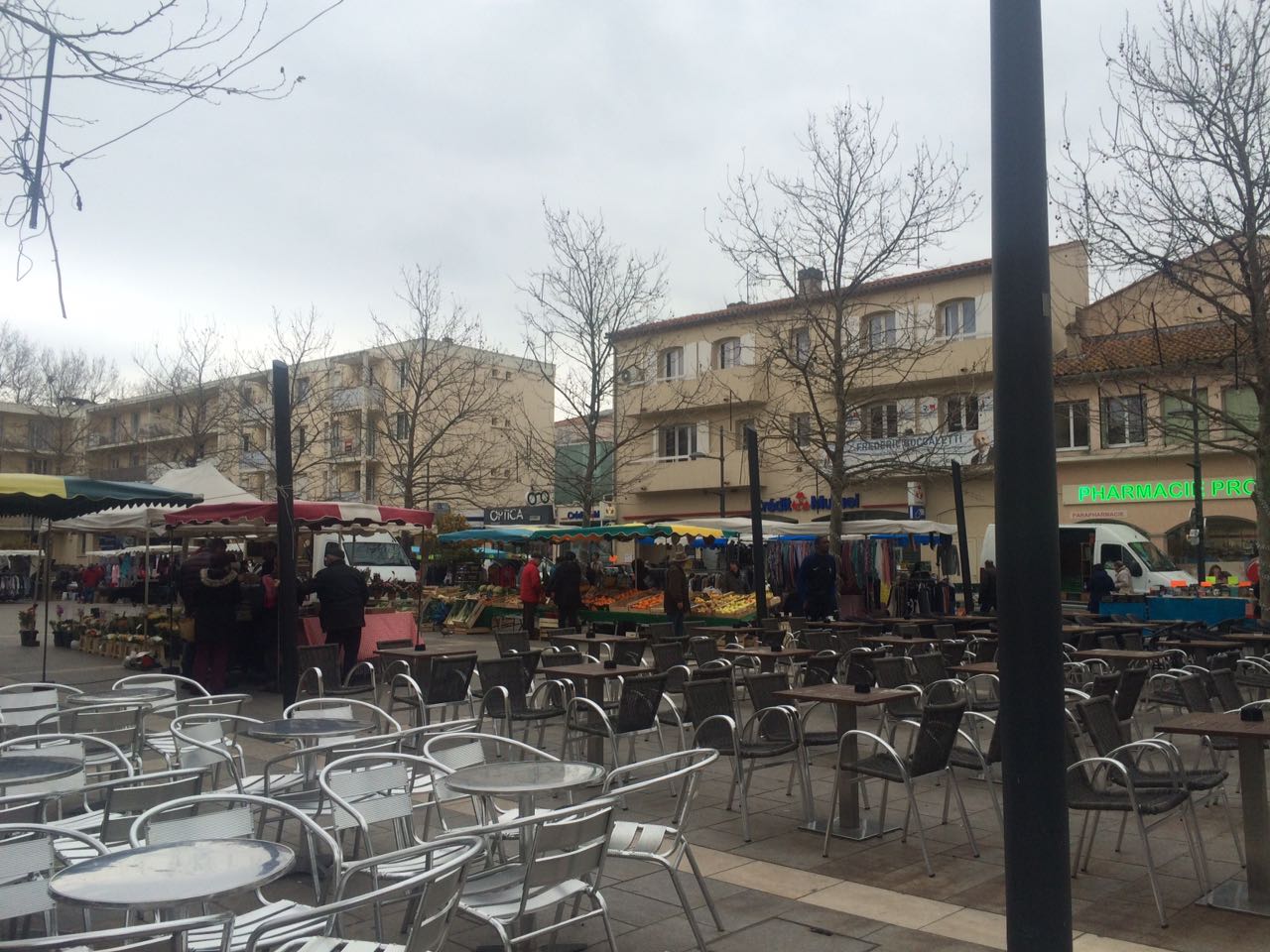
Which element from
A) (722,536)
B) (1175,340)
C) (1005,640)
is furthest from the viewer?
(1175,340)

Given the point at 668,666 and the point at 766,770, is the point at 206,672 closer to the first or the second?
the point at 668,666

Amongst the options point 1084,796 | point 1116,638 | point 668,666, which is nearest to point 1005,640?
point 1084,796

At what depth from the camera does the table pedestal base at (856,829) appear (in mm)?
6113

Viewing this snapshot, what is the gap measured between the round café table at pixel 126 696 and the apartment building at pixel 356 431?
61.8ft

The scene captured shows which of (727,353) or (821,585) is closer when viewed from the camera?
(821,585)

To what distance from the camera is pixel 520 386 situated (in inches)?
1935

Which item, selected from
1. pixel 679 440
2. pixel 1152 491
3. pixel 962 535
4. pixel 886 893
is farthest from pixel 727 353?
pixel 886 893

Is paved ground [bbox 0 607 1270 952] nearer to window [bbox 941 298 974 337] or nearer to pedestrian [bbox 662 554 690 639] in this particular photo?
pedestrian [bbox 662 554 690 639]

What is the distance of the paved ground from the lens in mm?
4434

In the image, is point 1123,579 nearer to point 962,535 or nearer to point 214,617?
point 962,535

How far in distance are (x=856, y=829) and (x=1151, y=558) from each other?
1861cm

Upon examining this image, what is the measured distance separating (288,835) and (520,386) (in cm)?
4356

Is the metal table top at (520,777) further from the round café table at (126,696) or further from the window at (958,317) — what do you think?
the window at (958,317)

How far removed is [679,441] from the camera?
37.4m
